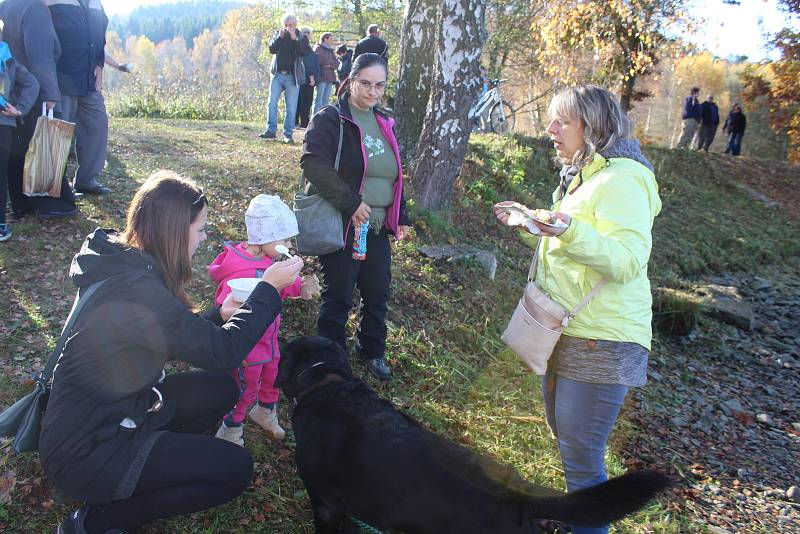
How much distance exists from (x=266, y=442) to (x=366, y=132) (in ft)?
6.57

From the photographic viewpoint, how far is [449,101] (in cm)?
654

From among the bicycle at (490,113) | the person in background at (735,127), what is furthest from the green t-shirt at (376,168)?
the person in background at (735,127)

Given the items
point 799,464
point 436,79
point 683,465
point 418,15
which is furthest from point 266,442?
point 418,15

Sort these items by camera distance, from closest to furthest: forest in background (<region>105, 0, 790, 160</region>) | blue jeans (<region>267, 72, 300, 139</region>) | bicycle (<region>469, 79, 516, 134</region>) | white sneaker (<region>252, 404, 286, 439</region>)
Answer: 1. white sneaker (<region>252, 404, 286, 439</region>)
2. blue jeans (<region>267, 72, 300, 139</region>)
3. forest in background (<region>105, 0, 790, 160</region>)
4. bicycle (<region>469, 79, 516, 134</region>)

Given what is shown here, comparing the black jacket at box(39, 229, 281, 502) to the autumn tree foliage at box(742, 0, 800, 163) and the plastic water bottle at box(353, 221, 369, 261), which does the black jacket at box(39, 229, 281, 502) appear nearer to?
the plastic water bottle at box(353, 221, 369, 261)

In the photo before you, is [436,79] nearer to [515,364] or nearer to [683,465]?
[515,364]

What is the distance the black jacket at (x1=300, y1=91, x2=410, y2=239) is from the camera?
342 centimetres

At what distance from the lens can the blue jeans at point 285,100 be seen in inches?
374

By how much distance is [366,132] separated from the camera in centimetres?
356

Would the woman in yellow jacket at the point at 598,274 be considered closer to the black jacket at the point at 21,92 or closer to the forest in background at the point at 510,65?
the black jacket at the point at 21,92

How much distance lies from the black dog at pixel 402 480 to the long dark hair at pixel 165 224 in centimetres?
84

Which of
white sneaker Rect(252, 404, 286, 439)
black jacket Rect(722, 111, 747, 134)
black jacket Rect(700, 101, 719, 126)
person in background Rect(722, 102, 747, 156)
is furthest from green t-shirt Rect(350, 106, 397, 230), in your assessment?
black jacket Rect(722, 111, 747, 134)

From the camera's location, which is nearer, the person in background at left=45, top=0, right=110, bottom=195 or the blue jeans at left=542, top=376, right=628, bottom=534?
the blue jeans at left=542, top=376, right=628, bottom=534

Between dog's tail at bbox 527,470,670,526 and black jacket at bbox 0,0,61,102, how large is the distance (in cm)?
492
